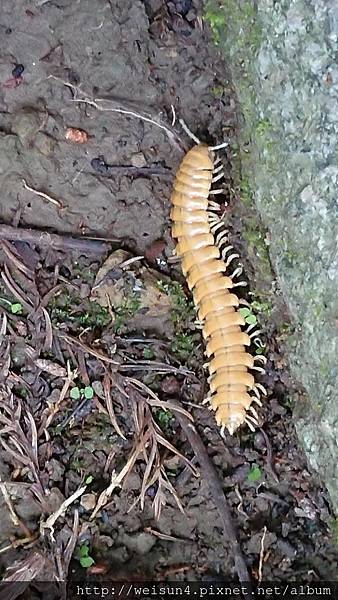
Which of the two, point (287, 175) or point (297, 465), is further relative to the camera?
point (297, 465)

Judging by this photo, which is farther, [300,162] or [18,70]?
[18,70]

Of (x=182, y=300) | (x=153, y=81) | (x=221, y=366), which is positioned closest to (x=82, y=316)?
(x=182, y=300)

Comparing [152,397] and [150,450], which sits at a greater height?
[152,397]

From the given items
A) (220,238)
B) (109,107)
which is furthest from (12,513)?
(109,107)

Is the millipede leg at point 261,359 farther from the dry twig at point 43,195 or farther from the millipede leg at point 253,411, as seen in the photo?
the dry twig at point 43,195

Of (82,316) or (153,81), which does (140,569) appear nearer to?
(82,316)

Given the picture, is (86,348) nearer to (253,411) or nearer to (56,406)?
(56,406)
